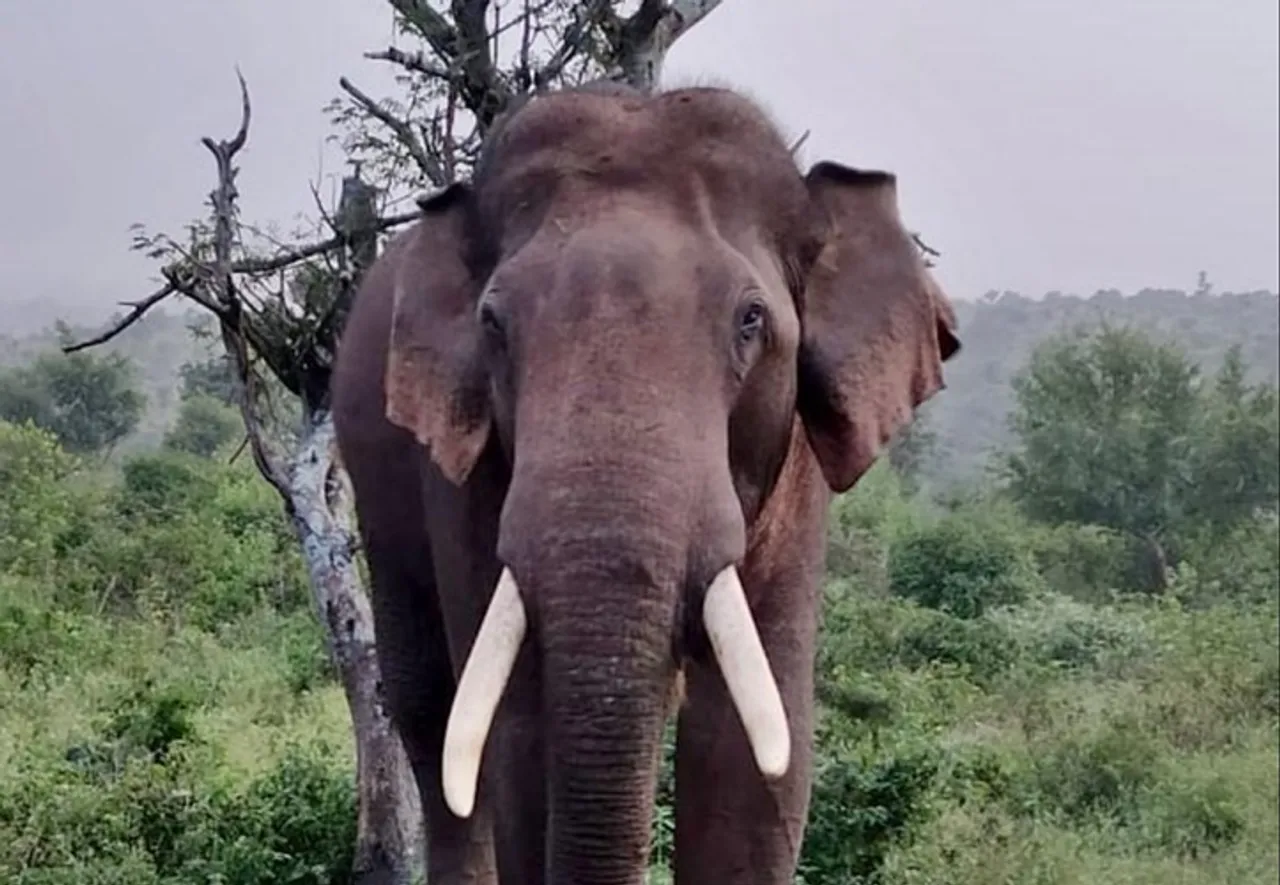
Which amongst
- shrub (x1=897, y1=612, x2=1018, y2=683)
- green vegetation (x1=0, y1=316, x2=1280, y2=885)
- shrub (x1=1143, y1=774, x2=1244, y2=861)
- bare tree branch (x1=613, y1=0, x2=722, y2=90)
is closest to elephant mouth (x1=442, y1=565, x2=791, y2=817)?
green vegetation (x1=0, y1=316, x2=1280, y2=885)

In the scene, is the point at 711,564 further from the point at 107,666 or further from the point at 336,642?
the point at 107,666

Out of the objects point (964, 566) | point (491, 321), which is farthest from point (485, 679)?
point (964, 566)

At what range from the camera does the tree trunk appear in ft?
12.4

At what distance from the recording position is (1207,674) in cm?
367

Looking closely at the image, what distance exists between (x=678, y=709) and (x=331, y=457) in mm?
1785

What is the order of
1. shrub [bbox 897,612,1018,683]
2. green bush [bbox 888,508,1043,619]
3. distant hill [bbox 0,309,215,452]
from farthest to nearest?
green bush [bbox 888,508,1043,619] < shrub [bbox 897,612,1018,683] < distant hill [bbox 0,309,215,452]

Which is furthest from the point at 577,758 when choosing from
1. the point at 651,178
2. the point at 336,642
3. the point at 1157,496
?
the point at 1157,496

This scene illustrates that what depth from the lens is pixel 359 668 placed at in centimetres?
386

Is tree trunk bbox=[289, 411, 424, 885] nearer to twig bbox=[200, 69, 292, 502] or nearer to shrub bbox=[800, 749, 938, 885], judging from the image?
twig bbox=[200, 69, 292, 502]

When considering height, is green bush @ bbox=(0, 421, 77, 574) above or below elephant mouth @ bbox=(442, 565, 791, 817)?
above

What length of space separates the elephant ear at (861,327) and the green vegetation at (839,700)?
3.90ft

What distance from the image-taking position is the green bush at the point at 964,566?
619cm

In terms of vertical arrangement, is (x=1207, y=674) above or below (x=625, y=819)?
above

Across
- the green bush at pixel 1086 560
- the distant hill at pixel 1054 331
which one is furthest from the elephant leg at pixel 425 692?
the green bush at pixel 1086 560
